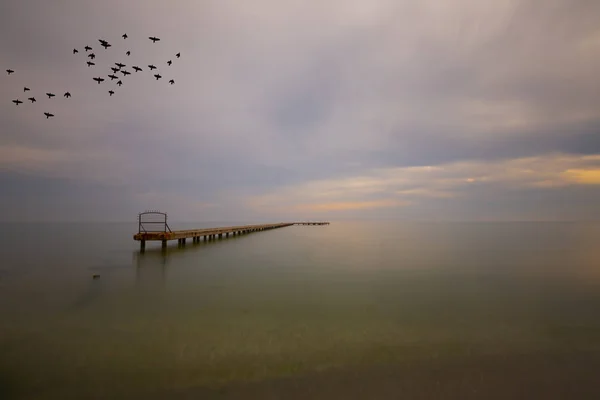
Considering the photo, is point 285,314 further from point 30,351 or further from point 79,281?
point 79,281

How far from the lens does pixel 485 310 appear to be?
427 inches

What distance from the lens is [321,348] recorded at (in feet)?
23.6

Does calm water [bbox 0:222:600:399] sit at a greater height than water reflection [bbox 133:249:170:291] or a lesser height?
lesser

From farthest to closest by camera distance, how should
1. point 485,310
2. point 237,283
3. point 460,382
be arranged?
1. point 237,283
2. point 485,310
3. point 460,382

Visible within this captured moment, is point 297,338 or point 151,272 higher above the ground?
point 151,272

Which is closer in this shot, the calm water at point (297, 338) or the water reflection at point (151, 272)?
the calm water at point (297, 338)

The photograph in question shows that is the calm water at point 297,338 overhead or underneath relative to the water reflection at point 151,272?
underneath

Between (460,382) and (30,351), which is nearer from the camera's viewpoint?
(460,382)

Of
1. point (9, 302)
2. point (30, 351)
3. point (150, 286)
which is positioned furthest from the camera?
point (150, 286)

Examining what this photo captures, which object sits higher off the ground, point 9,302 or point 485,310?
point 9,302

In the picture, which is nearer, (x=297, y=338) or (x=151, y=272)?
(x=297, y=338)

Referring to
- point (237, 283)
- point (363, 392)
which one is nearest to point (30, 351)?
point (363, 392)

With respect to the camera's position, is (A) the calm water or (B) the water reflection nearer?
(A) the calm water

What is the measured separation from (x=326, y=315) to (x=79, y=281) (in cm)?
1428
